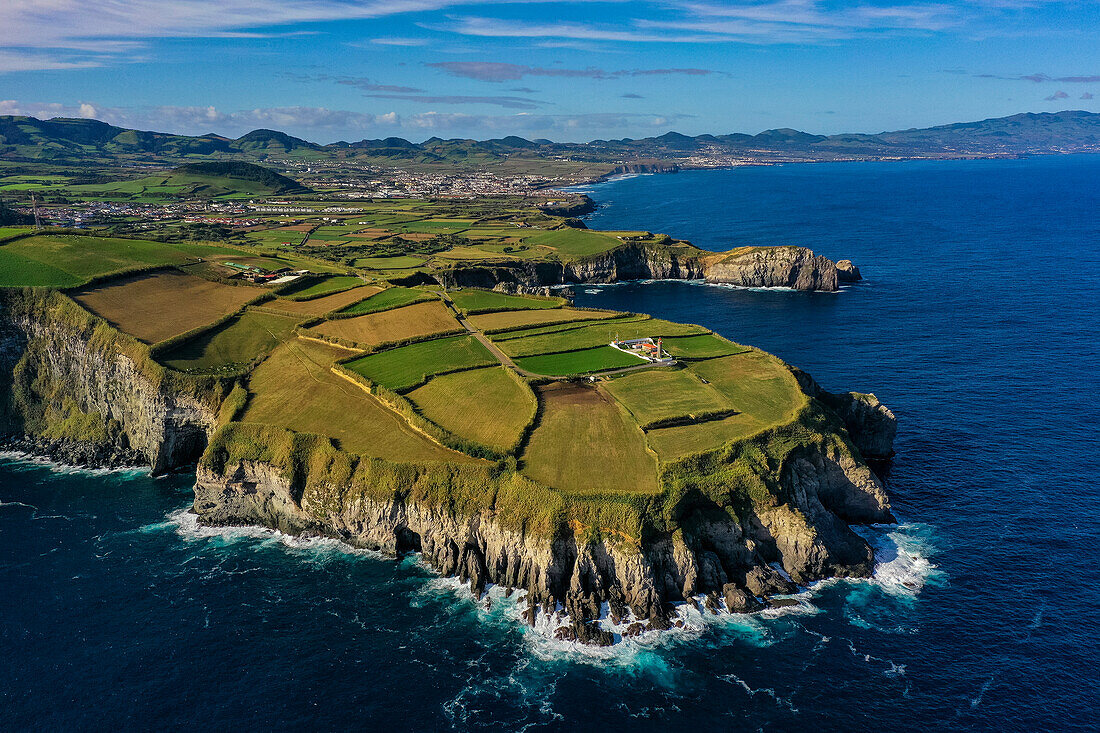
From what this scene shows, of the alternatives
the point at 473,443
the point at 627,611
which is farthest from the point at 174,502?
the point at 627,611

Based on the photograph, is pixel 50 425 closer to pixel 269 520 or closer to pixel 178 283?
pixel 178 283

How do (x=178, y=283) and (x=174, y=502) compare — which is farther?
(x=178, y=283)

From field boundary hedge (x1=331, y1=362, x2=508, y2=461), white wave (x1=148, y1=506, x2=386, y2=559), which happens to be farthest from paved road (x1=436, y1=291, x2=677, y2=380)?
white wave (x1=148, y1=506, x2=386, y2=559)

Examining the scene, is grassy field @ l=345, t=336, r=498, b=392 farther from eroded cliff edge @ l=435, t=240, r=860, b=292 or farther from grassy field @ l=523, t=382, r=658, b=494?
eroded cliff edge @ l=435, t=240, r=860, b=292

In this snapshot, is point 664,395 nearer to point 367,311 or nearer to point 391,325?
point 391,325

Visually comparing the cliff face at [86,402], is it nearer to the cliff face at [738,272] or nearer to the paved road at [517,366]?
the paved road at [517,366]

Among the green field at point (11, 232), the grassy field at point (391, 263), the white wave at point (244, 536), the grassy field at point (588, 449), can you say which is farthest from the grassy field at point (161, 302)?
the grassy field at point (588, 449)

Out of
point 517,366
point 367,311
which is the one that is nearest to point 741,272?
point 367,311
